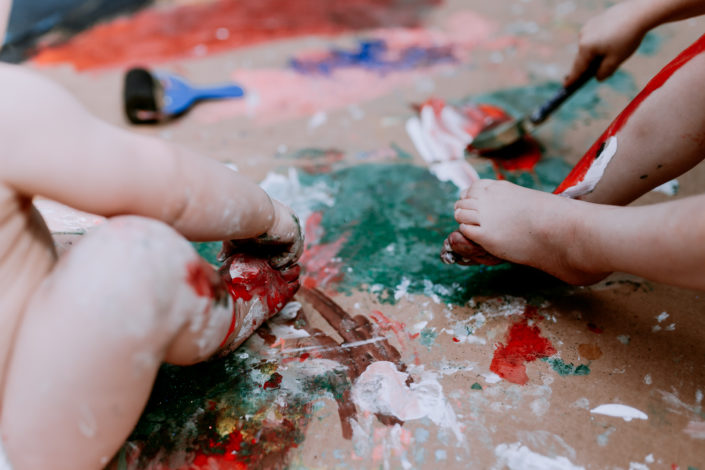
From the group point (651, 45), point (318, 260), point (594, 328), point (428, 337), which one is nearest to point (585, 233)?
point (594, 328)

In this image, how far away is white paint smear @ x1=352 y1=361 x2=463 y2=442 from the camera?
85 centimetres

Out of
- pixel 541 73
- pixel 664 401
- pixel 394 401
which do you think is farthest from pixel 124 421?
pixel 541 73

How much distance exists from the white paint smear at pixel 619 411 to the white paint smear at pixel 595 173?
386 millimetres

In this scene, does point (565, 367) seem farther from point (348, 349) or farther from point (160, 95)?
point (160, 95)

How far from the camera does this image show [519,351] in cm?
93

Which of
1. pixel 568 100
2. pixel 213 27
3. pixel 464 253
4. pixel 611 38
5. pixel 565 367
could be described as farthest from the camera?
pixel 213 27

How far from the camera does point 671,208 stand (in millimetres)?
728

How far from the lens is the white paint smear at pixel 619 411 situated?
83 cm

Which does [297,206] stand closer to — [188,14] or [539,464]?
[539,464]

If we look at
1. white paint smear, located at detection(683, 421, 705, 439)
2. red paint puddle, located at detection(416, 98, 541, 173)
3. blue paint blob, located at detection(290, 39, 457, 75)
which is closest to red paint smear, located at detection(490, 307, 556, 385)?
white paint smear, located at detection(683, 421, 705, 439)

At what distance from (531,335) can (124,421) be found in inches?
26.5

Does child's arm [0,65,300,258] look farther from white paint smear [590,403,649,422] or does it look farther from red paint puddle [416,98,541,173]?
red paint puddle [416,98,541,173]

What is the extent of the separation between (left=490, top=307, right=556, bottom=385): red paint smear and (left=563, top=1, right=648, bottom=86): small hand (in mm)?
606

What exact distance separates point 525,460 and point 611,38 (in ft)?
2.82
